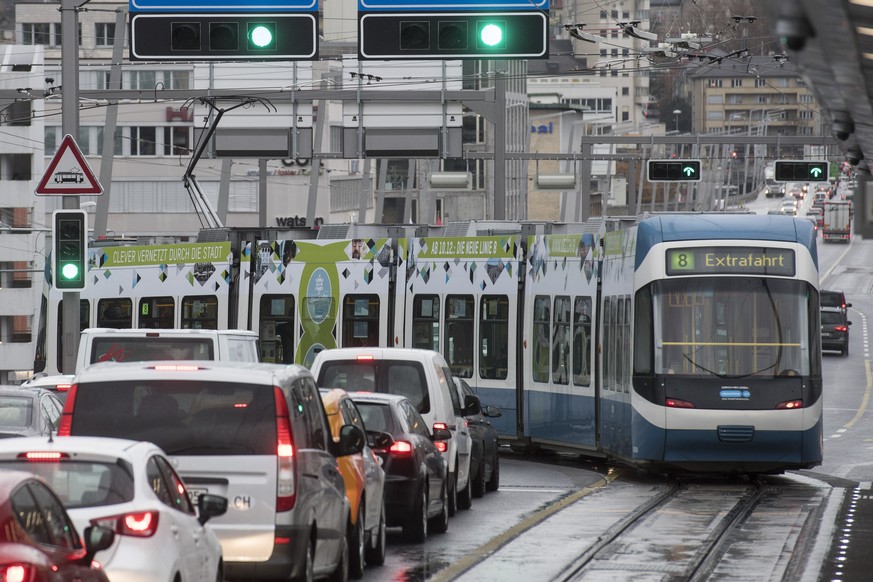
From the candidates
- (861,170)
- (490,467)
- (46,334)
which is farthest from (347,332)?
(861,170)

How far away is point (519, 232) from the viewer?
31250 millimetres

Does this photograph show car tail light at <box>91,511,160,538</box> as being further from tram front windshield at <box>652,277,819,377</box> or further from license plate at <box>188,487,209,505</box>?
tram front windshield at <box>652,277,819,377</box>

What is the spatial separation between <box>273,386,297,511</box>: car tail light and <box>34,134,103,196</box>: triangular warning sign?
981 centimetres

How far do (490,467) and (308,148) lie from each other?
1910 cm

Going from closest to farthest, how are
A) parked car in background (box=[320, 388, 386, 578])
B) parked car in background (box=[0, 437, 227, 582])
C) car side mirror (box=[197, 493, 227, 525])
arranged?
parked car in background (box=[0, 437, 227, 582]), car side mirror (box=[197, 493, 227, 525]), parked car in background (box=[320, 388, 386, 578])

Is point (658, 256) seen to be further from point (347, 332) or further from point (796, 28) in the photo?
point (796, 28)

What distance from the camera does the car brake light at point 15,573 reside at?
7129mm

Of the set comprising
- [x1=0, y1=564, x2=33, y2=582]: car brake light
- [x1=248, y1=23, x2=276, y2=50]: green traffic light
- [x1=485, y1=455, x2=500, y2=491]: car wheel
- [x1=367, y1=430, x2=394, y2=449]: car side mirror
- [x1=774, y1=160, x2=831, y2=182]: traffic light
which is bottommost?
[x1=485, y1=455, x2=500, y2=491]: car wheel

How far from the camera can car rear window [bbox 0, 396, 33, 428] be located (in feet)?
56.9

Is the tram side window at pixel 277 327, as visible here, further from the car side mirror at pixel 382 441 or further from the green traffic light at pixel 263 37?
the car side mirror at pixel 382 441

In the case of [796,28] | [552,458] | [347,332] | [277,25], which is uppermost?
[277,25]

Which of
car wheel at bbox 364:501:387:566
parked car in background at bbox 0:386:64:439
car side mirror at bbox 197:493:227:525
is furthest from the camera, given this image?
parked car in background at bbox 0:386:64:439

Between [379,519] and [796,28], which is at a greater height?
[796,28]

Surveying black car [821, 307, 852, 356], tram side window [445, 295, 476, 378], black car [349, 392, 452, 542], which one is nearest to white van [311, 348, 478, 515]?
black car [349, 392, 452, 542]
